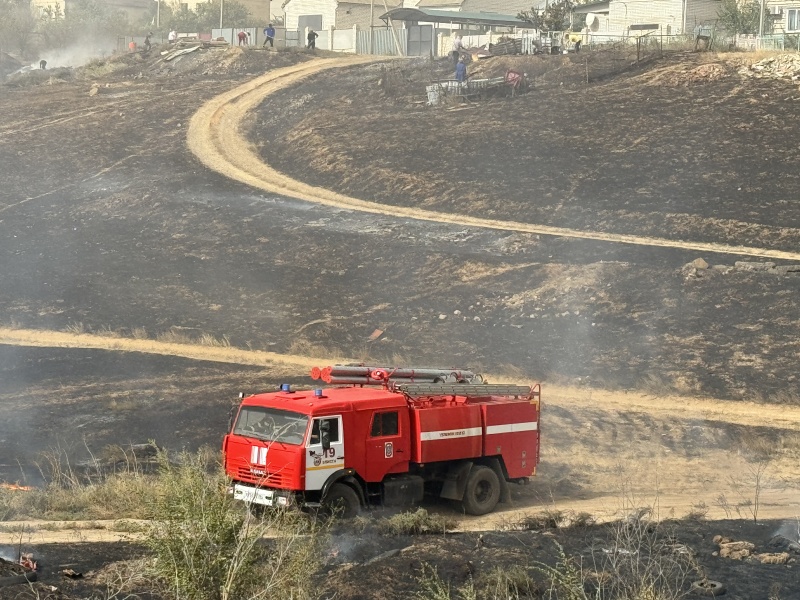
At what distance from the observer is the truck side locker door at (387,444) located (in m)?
18.1

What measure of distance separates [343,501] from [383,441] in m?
1.24

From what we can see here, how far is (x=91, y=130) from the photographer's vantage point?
5719 cm

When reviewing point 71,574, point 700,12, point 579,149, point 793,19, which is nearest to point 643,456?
point 71,574

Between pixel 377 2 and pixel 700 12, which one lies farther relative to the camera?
pixel 377 2

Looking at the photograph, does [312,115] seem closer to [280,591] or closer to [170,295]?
[170,295]

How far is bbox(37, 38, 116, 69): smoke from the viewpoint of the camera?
309ft

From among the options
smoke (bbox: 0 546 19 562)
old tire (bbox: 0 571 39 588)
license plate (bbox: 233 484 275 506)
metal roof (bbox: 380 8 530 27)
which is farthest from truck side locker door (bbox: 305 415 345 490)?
metal roof (bbox: 380 8 530 27)

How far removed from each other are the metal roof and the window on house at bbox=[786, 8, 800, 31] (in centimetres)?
1649

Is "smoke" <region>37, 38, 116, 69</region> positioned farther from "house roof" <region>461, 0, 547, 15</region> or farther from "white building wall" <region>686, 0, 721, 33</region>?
"white building wall" <region>686, 0, 721, 33</region>

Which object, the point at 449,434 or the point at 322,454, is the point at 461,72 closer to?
the point at 449,434

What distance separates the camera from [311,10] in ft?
287

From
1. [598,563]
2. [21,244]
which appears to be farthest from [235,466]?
[21,244]

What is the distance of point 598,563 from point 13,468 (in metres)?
12.2

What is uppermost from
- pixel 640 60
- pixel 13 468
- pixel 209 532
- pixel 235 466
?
pixel 640 60
